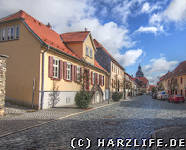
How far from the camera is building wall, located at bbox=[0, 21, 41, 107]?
48.6ft

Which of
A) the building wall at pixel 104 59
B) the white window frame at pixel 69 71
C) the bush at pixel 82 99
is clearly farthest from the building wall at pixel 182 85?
the bush at pixel 82 99

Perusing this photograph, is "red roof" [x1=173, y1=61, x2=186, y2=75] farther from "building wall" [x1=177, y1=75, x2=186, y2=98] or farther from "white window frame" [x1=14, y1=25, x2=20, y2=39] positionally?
"white window frame" [x1=14, y1=25, x2=20, y2=39]

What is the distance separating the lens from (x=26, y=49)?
1542 cm

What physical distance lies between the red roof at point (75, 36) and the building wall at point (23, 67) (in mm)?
8103

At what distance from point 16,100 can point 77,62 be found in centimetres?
811

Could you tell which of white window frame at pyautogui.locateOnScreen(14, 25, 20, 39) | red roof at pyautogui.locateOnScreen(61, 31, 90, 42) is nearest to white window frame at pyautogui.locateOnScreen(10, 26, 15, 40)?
white window frame at pyautogui.locateOnScreen(14, 25, 20, 39)

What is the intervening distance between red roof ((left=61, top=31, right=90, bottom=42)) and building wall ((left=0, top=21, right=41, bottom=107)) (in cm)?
810

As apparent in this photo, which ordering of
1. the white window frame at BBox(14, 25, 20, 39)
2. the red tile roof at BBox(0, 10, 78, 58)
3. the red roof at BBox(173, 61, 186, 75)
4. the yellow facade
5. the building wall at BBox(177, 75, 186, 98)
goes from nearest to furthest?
Answer: 1. the yellow facade
2. the red tile roof at BBox(0, 10, 78, 58)
3. the white window frame at BBox(14, 25, 20, 39)
4. the building wall at BBox(177, 75, 186, 98)
5. the red roof at BBox(173, 61, 186, 75)

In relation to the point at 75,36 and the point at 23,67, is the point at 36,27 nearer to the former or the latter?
the point at 23,67

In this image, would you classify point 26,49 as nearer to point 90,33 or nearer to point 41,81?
point 41,81

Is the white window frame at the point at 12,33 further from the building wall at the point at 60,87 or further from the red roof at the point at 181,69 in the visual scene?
the red roof at the point at 181,69

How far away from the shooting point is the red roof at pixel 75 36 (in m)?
23.2

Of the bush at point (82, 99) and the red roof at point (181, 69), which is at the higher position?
the red roof at point (181, 69)

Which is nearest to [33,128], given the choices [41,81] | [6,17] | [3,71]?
[3,71]
